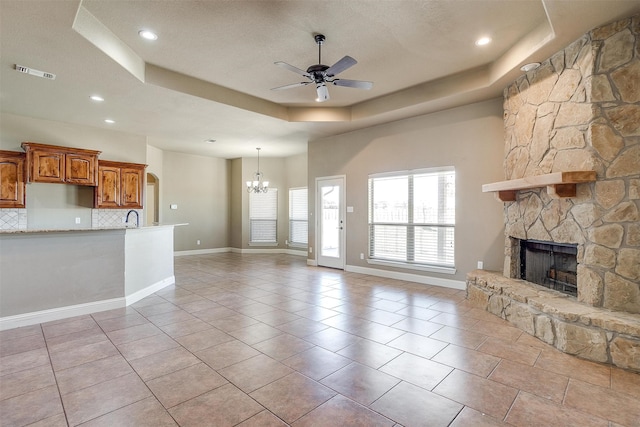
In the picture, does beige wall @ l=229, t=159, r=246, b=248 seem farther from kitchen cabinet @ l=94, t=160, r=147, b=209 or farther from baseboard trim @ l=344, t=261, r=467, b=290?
baseboard trim @ l=344, t=261, r=467, b=290

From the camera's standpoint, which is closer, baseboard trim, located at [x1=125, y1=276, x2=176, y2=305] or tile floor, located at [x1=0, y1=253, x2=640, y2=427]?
tile floor, located at [x1=0, y1=253, x2=640, y2=427]

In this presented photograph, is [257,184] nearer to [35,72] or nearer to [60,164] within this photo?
[60,164]

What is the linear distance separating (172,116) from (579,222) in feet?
20.0

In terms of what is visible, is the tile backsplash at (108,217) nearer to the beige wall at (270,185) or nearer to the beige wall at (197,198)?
the beige wall at (197,198)

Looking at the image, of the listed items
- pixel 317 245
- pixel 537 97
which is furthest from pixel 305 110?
pixel 537 97

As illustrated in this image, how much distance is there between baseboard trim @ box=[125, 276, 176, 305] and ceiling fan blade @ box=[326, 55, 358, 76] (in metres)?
3.96

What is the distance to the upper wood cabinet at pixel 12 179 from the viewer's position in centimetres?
524

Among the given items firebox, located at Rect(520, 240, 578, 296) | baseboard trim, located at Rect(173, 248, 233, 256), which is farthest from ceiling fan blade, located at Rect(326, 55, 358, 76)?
baseboard trim, located at Rect(173, 248, 233, 256)

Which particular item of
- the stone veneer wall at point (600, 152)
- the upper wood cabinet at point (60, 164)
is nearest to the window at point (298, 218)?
the upper wood cabinet at point (60, 164)

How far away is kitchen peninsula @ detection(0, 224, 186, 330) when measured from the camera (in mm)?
3561

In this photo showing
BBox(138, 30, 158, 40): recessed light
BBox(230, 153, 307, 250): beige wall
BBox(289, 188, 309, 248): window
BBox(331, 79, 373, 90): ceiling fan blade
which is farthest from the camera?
BBox(230, 153, 307, 250): beige wall

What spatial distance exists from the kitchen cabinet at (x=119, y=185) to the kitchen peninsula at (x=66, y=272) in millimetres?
2289

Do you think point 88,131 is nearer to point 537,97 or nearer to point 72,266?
point 72,266

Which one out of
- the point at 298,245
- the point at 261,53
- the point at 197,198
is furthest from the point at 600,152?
the point at 197,198
